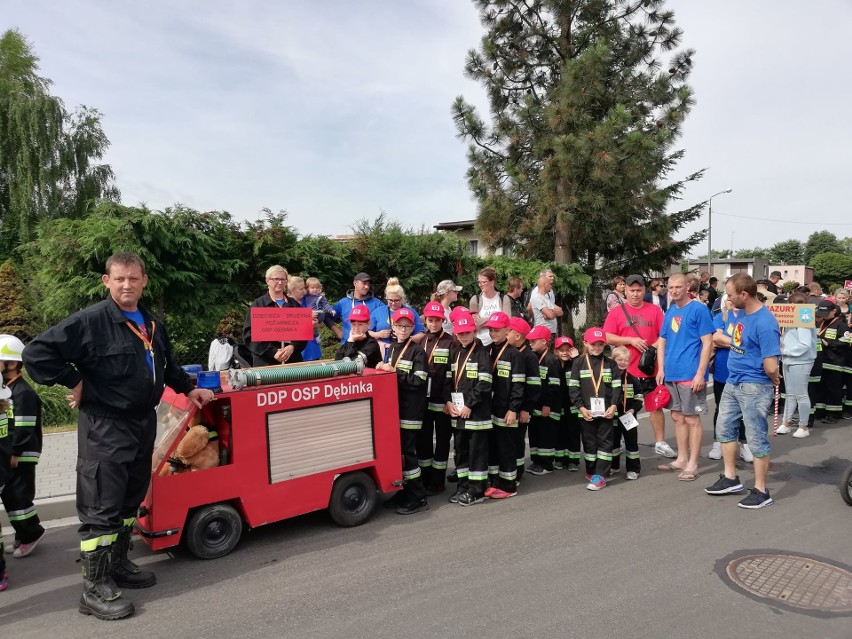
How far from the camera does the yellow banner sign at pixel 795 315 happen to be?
23.9 feet

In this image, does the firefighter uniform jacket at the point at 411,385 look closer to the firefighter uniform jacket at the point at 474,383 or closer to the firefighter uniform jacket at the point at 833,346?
the firefighter uniform jacket at the point at 474,383

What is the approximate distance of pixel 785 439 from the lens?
7.68 m

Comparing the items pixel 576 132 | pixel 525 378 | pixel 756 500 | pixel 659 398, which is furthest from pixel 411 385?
pixel 576 132

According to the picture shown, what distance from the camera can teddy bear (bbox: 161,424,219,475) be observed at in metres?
4.17

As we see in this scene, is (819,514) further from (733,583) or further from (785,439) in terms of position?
(785,439)

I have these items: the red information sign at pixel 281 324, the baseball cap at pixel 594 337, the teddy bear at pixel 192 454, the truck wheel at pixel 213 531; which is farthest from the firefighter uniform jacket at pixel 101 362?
the baseball cap at pixel 594 337

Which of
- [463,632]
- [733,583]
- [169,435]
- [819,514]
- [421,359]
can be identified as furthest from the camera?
[421,359]

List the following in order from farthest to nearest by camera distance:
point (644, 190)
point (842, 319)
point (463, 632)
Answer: point (644, 190), point (842, 319), point (463, 632)

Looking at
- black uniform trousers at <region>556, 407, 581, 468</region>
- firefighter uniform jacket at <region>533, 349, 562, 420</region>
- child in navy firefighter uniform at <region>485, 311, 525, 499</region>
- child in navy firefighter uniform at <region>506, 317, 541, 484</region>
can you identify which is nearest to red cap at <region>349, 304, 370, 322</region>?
child in navy firefighter uniform at <region>485, 311, 525, 499</region>

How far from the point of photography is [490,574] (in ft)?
12.7

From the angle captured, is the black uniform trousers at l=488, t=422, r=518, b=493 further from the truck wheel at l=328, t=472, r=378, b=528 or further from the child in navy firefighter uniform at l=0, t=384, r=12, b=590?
the child in navy firefighter uniform at l=0, t=384, r=12, b=590

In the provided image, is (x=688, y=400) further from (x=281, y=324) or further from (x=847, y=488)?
(x=281, y=324)

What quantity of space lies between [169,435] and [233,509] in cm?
77

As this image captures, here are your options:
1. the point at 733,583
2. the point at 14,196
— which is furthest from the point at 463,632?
the point at 14,196
